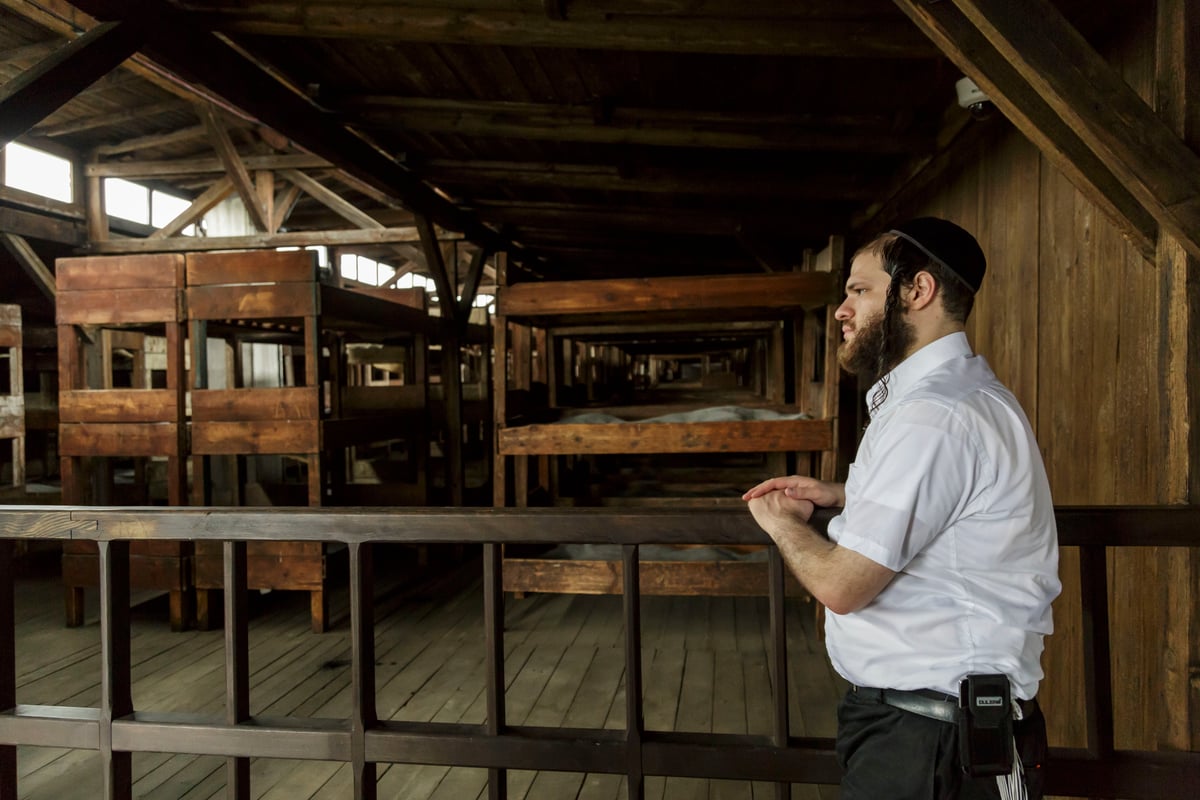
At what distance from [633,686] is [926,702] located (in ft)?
2.10

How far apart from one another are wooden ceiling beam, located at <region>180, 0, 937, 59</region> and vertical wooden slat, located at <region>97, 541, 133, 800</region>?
2.46 m

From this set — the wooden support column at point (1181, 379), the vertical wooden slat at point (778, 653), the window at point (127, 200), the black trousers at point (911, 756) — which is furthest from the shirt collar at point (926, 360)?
the window at point (127, 200)

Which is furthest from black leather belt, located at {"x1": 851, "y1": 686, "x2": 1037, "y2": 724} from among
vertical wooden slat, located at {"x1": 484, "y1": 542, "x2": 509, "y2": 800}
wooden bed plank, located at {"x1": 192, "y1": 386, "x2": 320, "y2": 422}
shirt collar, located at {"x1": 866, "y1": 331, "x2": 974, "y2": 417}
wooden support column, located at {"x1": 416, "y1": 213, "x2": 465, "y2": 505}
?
wooden support column, located at {"x1": 416, "y1": 213, "x2": 465, "y2": 505}

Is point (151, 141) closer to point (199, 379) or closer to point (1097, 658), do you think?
point (199, 379)

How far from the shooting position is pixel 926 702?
1.24 meters

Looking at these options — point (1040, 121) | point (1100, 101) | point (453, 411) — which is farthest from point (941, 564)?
point (453, 411)

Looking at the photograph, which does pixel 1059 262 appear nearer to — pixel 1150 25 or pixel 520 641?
pixel 1150 25

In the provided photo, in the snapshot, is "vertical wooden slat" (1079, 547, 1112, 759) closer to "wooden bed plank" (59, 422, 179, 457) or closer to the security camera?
the security camera

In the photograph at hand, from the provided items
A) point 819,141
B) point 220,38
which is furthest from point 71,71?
point 819,141

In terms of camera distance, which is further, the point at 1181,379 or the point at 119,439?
the point at 119,439

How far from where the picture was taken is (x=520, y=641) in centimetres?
456

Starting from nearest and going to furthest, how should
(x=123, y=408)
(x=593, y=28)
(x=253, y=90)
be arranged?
(x=593, y=28), (x=253, y=90), (x=123, y=408)

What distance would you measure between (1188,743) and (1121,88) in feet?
5.37

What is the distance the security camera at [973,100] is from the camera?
8.83 ft
